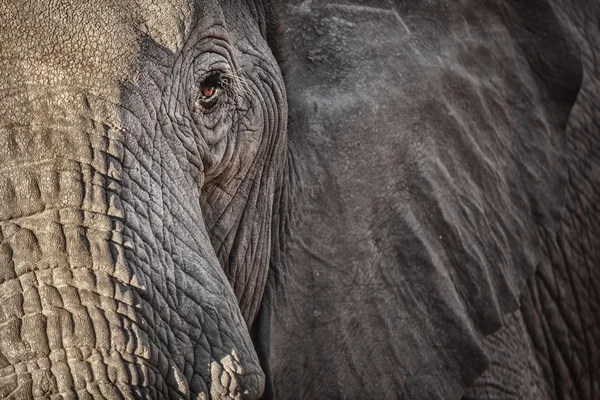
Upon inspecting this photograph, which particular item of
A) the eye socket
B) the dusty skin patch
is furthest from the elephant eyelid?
the dusty skin patch

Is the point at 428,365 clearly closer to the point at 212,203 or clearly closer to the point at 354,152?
the point at 354,152

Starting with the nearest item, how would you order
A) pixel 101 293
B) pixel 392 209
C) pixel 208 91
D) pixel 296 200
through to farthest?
pixel 101 293 < pixel 208 91 < pixel 296 200 < pixel 392 209

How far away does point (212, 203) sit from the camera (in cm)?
220

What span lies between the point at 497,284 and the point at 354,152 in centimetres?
59

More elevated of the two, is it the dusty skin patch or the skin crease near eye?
the skin crease near eye

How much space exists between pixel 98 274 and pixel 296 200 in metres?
0.73

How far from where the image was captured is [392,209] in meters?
2.51

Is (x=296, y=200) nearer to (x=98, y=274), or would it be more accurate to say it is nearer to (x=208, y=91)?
(x=208, y=91)

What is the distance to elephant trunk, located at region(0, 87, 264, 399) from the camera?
1.71m

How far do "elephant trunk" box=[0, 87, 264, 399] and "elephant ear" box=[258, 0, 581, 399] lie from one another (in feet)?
1.31

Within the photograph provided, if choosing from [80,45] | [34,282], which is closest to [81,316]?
[34,282]

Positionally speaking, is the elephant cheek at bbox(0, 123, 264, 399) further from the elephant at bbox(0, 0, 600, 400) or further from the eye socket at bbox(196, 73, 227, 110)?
the eye socket at bbox(196, 73, 227, 110)

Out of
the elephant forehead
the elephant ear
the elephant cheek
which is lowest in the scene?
the elephant ear

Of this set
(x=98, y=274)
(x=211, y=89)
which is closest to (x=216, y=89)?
(x=211, y=89)
